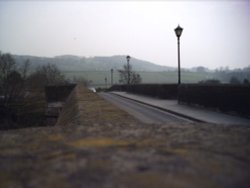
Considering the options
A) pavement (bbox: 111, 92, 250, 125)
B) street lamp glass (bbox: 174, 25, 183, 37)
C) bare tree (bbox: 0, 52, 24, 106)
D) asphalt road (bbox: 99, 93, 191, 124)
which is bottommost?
asphalt road (bbox: 99, 93, 191, 124)

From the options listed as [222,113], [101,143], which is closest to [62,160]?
[101,143]

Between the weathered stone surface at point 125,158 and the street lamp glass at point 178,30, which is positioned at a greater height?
the street lamp glass at point 178,30

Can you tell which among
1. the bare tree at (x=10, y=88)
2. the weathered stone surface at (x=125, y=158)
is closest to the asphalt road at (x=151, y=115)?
the weathered stone surface at (x=125, y=158)

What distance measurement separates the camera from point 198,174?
4.01 feet

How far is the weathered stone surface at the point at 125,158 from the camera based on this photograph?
45.6 inches

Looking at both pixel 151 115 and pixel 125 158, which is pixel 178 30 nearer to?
pixel 151 115

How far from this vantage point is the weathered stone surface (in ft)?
3.80

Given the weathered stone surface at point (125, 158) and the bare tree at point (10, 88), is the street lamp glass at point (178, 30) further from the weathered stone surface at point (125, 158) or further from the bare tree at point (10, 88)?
the weathered stone surface at point (125, 158)

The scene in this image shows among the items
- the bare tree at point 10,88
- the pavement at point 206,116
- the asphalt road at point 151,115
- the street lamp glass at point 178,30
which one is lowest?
the asphalt road at point 151,115

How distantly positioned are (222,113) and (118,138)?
1692 centimetres

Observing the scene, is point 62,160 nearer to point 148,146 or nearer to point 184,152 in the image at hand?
point 148,146

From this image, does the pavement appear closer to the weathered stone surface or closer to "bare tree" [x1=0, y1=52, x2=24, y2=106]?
the weathered stone surface

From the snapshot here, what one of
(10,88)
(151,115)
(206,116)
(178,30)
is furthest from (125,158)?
(10,88)

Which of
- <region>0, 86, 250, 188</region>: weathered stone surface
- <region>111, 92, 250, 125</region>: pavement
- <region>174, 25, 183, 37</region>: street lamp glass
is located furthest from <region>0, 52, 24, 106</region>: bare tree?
<region>0, 86, 250, 188</region>: weathered stone surface
